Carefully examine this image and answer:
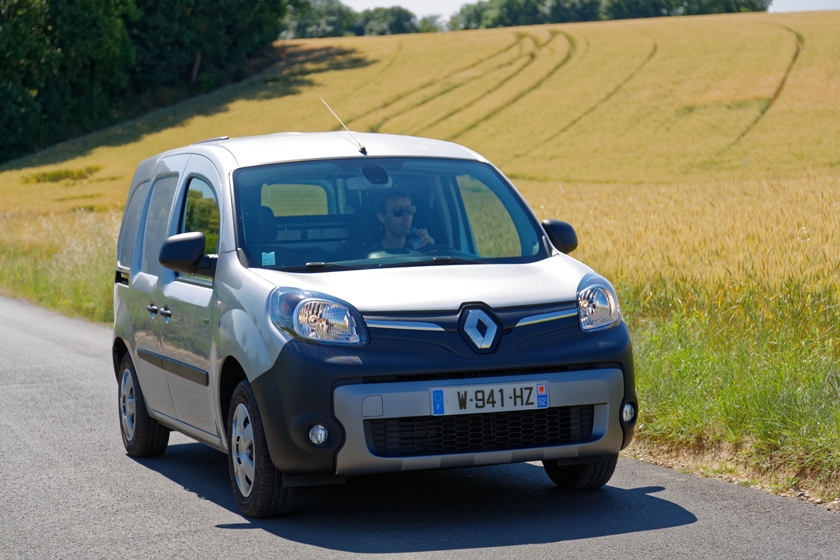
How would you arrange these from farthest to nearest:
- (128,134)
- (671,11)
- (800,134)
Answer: (671,11) < (128,134) < (800,134)

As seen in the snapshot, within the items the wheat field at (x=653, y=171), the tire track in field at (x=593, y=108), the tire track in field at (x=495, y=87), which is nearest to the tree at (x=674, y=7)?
the wheat field at (x=653, y=171)

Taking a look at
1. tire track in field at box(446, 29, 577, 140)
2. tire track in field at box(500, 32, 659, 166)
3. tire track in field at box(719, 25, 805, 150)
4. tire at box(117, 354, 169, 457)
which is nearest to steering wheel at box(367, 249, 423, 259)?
tire at box(117, 354, 169, 457)

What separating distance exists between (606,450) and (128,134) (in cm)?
6483

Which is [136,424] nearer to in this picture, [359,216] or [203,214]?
[203,214]

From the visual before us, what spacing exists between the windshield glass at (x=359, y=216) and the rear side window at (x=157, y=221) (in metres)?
1.02

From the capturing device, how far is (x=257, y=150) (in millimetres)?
6699

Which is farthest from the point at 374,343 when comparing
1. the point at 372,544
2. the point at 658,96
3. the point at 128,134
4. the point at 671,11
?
the point at 671,11

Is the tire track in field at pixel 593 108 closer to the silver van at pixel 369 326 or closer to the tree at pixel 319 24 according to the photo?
the silver van at pixel 369 326

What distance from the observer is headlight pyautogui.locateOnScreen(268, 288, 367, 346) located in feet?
17.8

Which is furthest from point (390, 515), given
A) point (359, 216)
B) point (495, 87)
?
point (495, 87)

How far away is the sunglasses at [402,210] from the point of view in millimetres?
6457

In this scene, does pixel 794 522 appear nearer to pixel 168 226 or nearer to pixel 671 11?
pixel 168 226

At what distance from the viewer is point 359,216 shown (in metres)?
6.44

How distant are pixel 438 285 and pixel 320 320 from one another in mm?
606
